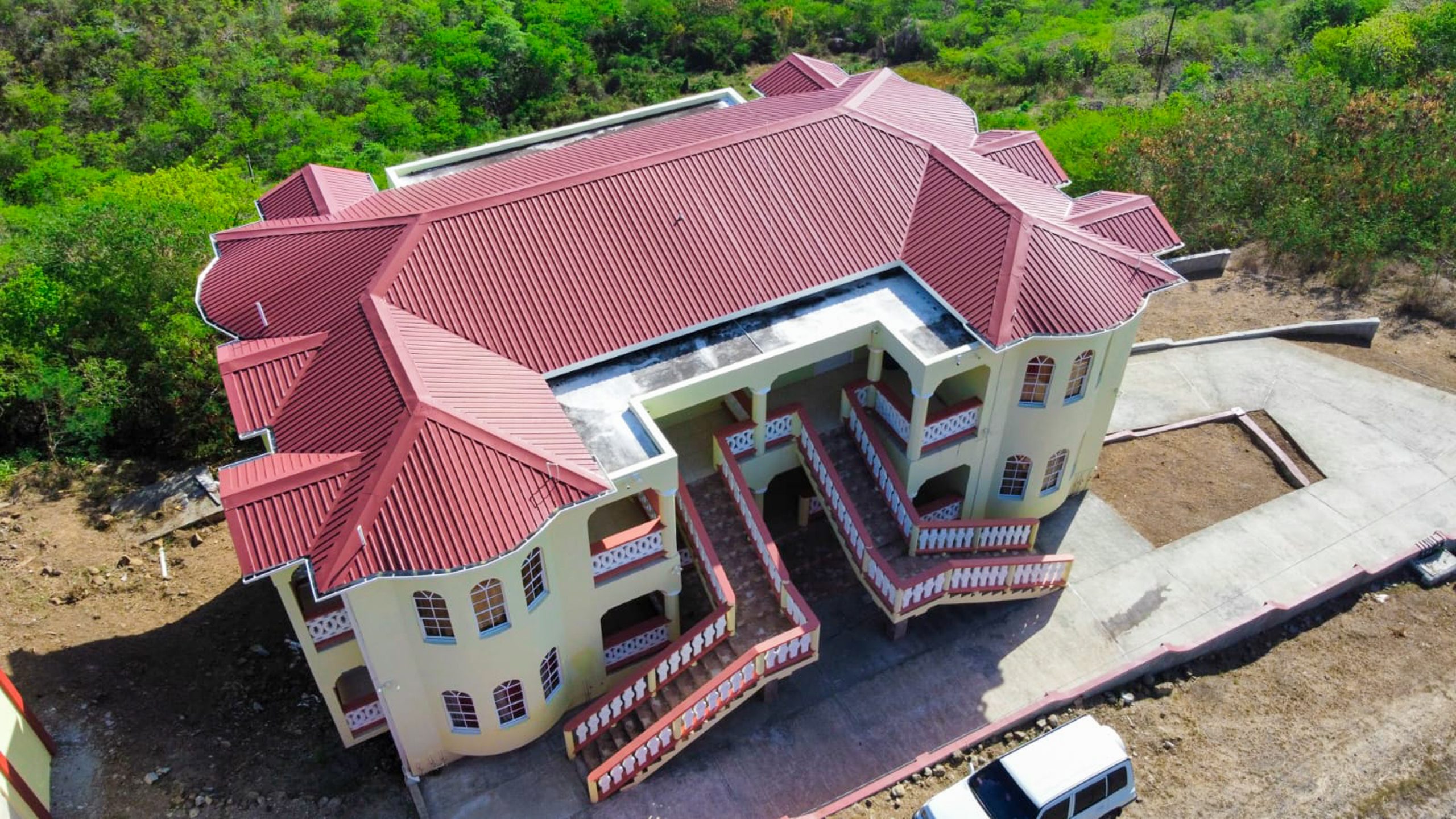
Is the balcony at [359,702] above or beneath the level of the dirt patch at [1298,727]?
above

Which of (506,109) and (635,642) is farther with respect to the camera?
(506,109)

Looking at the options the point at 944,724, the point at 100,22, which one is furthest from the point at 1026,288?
the point at 100,22

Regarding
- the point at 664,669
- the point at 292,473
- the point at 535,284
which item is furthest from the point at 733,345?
the point at 292,473

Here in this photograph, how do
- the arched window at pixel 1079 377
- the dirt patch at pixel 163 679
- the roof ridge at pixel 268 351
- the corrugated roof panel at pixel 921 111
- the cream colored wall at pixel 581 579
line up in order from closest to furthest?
the cream colored wall at pixel 581 579
the roof ridge at pixel 268 351
the dirt patch at pixel 163 679
the arched window at pixel 1079 377
the corrugated roof panel at pixel 921 111

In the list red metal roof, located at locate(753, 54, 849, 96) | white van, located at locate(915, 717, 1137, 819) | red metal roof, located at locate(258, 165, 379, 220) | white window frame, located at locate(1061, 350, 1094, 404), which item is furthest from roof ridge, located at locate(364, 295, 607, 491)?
red metal roof, located at locate(753, 54, 849, 96)

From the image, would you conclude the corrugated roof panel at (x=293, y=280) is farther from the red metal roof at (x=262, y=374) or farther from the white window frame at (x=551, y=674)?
the white window frame at (x=551, y=674)

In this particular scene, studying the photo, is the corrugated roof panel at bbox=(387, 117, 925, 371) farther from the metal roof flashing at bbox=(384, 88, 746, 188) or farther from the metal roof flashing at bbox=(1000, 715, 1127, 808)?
the metal roof flashing at bbox=(1000, 715, 1127, 808)

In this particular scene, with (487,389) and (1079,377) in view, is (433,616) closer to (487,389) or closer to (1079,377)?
(487,389)

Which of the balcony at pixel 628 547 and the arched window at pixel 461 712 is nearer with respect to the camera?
the arched window at pixel 461 712

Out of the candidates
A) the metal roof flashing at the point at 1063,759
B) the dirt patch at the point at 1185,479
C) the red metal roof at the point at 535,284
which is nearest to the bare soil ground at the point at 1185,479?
the dirt patch at the point at 1185,479
